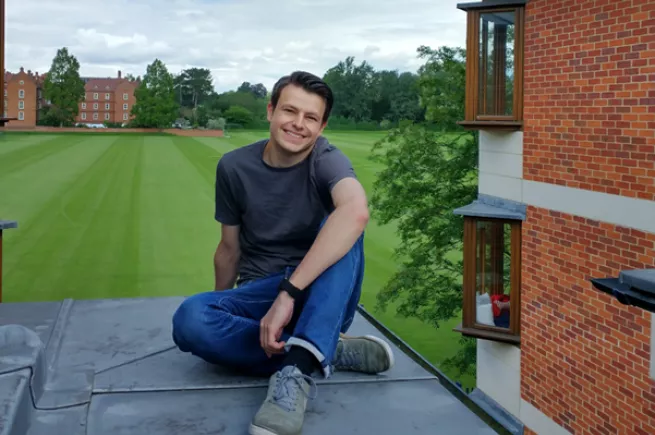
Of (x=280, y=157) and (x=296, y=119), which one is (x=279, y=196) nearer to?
(x=280, y=157)

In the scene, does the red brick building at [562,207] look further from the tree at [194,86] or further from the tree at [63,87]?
the tree at [63,87]

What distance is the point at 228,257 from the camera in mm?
3133

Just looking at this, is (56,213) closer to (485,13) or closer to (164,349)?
Answer: (485,13)

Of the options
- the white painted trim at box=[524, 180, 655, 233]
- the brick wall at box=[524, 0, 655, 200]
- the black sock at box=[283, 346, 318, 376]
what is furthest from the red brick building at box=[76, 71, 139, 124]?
the black sock at box=[283, 346, 318, 376]

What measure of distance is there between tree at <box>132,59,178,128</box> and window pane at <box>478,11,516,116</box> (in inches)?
2543

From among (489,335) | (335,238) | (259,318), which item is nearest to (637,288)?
(335,238)

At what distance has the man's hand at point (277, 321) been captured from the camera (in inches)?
106

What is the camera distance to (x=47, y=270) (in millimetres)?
31125

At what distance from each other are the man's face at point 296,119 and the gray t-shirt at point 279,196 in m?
0.08

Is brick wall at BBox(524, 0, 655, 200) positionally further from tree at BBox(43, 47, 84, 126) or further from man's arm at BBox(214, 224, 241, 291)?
tree at BBox(43, 47, 84, 126)

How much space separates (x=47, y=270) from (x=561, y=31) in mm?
26350

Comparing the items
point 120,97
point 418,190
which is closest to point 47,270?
point 418,190

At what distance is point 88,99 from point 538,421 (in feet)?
255

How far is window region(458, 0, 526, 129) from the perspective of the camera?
9125 millimetres
